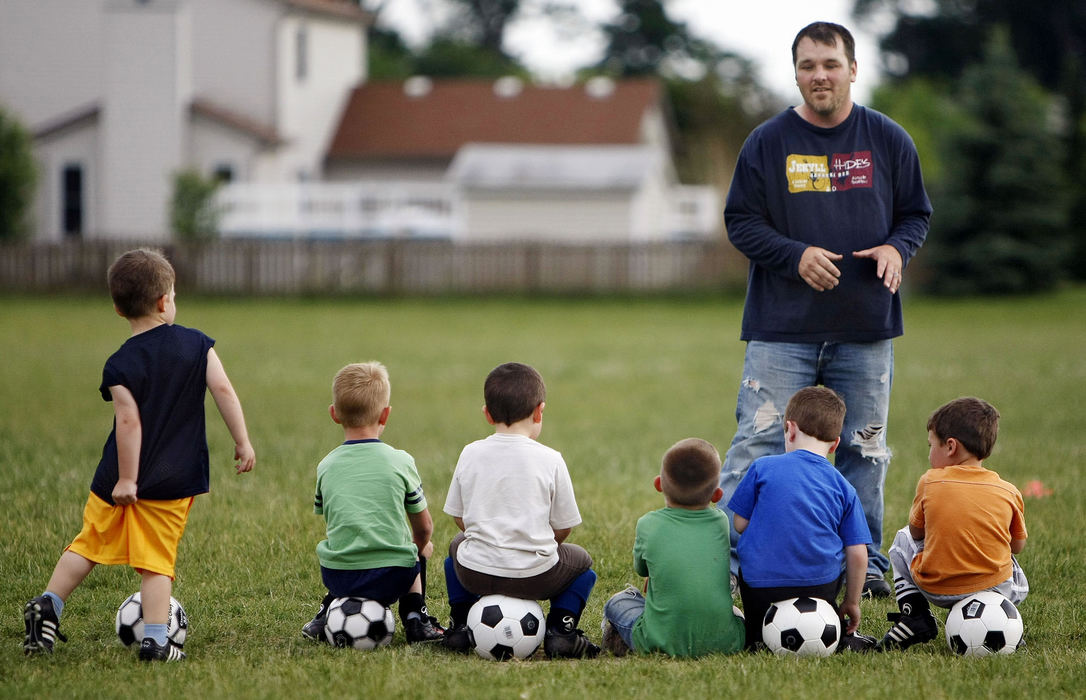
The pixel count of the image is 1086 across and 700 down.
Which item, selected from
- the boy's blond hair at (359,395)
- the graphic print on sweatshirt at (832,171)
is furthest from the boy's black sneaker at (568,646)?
the graphic print on sweatshirt at (832,171)

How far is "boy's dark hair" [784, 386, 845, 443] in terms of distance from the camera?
459 centimetres

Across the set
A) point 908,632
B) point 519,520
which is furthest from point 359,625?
point 908,632

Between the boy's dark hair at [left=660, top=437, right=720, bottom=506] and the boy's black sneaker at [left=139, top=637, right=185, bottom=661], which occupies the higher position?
the boy's dark hair at [left=660, top=437, right=720, bottom=506]

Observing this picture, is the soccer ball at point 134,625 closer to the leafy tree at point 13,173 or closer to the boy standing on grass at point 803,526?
the boy standing on grass at point 803,526

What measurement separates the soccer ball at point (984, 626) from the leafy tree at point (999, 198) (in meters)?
27.1

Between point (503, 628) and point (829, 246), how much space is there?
89.1 inches

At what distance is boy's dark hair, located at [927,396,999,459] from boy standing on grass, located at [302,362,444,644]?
2074 mm

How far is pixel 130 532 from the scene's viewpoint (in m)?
4.48

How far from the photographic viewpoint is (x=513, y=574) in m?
4.55

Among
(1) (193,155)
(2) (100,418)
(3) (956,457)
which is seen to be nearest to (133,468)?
(3) (956,457)

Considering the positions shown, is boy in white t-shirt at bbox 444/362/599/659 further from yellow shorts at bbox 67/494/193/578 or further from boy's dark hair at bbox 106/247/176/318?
boy's dark hair at bbox 106/247/176/318

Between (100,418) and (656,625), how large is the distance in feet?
27.5

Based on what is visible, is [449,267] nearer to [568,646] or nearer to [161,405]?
[161,405]

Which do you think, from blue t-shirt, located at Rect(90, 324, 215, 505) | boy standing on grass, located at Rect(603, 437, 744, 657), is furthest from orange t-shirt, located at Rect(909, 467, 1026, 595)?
blue t-shirt, located at Rect(90, 324, 215, 505)
